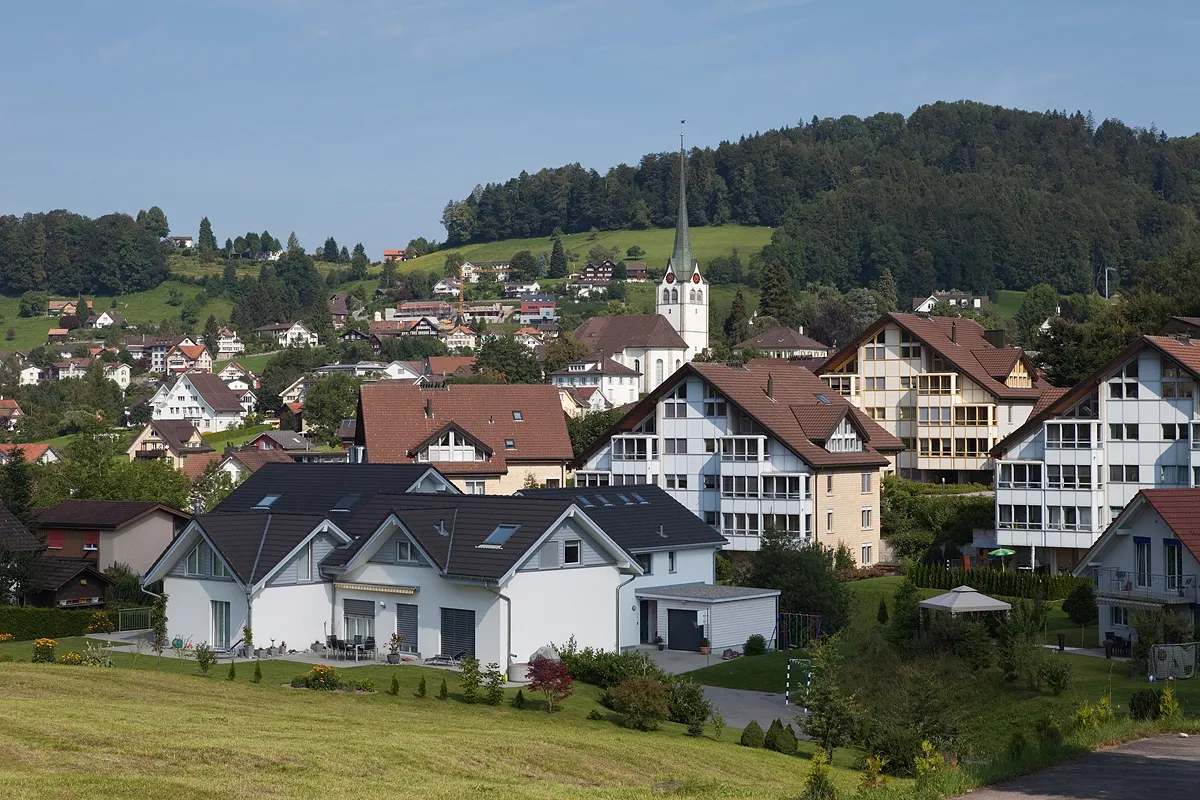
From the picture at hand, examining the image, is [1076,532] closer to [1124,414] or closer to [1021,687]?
[1124,414]

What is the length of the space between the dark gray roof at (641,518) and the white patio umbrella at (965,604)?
925 cm

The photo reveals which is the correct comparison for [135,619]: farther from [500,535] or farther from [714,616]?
[714,616]

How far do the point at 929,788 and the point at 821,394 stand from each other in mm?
52620

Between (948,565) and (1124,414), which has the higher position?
(1124,414)

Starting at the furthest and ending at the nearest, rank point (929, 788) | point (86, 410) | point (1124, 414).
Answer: point (86, 410), point (1124, 414), point (929, 788)

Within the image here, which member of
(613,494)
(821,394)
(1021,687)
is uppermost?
(821,394)

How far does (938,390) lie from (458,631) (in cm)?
4533

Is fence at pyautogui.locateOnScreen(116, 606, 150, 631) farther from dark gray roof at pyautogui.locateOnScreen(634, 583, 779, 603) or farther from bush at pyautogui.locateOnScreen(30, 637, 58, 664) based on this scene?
dark gray roof at pyautogui.locateOnScreen(634, 583, 779, 603)

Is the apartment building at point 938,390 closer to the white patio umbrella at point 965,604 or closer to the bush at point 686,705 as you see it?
the white patio umbrella at point 965,604

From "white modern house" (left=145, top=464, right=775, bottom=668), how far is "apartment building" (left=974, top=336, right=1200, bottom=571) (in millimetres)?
18959

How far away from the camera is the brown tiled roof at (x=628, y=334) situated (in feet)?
561

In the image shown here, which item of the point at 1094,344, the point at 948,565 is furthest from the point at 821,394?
the point at 1094,344

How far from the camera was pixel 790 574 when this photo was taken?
48125mm

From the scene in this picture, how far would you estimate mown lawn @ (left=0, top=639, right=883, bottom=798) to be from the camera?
64.2 feet
